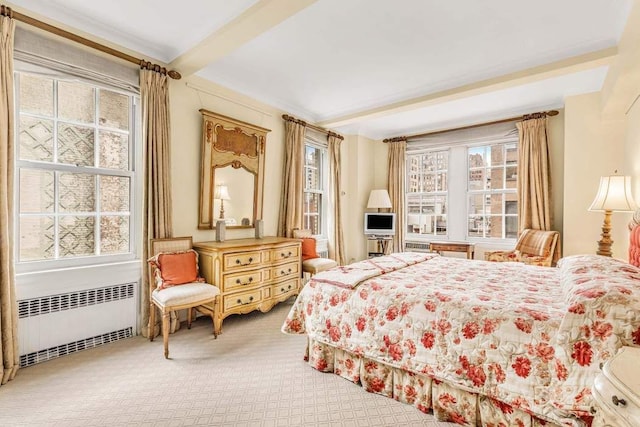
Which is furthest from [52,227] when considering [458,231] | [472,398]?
[458,231]

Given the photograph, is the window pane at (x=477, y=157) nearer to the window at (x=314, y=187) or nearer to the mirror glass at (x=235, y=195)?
the window at (x=314, y=187)

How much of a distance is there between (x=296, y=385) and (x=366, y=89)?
351cm

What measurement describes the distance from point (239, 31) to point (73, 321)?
286cm

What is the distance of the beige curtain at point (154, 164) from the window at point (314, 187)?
2.39m

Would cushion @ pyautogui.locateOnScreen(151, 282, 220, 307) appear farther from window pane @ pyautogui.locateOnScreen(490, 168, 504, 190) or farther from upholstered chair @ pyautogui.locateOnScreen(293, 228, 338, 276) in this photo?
window pane @ pyautogui.locateOnScreen(490, 168, 504, 190)

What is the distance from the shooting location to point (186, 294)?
8.93ft

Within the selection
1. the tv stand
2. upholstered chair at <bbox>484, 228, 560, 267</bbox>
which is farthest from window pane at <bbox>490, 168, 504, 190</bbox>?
the tv stand

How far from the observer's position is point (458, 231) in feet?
18.5

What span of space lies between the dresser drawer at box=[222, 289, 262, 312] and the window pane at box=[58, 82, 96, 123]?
2.15 meters

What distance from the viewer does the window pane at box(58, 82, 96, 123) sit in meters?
2.72

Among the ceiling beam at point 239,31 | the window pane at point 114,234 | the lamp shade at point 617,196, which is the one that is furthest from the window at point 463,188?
the window pane at point 114,234

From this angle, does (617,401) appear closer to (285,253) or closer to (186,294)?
(186,294)

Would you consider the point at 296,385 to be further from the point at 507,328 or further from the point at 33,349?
the point at 33,349

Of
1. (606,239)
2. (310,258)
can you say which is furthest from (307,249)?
(606,239)
